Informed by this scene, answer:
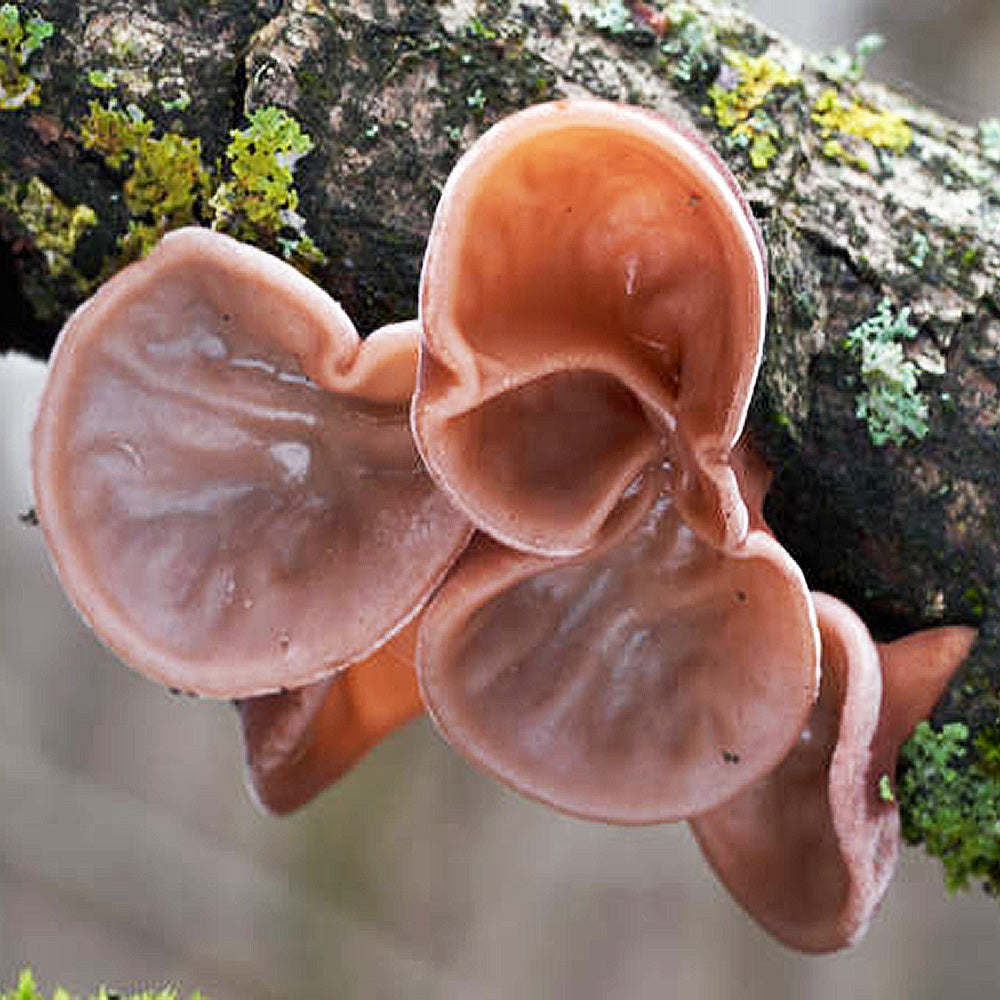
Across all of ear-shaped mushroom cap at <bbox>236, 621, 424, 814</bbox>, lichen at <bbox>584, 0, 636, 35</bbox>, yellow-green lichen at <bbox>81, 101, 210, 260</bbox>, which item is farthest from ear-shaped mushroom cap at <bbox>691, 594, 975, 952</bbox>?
yellow-green lichen at <bbox>81, 101, 210, 260</bbox>

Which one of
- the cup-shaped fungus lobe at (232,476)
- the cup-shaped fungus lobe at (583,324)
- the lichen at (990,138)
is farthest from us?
the lichen at (990,138)

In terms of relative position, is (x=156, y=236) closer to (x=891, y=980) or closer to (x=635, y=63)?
(x=635, y=63)

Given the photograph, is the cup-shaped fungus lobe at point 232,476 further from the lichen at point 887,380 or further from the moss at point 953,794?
the moss at point 953,794

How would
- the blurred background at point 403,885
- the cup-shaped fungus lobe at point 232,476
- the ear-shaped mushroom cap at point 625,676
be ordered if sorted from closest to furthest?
the cup-shaped fungus lobe at point 232,476 < the ear-shaped mushroom cap at point 625,676 < the blurred background at point 403,885

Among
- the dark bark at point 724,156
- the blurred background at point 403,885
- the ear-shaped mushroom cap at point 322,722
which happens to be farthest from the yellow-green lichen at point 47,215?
the blurred background at point 403,885

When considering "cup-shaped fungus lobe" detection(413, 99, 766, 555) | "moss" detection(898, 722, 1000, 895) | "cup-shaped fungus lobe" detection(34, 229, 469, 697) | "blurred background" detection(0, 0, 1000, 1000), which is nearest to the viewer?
"cup-shaped fungus lobe" detection(413, 99, 766, 555)

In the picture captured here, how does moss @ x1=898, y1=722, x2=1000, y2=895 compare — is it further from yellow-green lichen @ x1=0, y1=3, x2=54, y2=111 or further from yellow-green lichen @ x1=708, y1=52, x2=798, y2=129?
yellow-green lichen @ x1=0, y1=3, x2=54, y2=111
